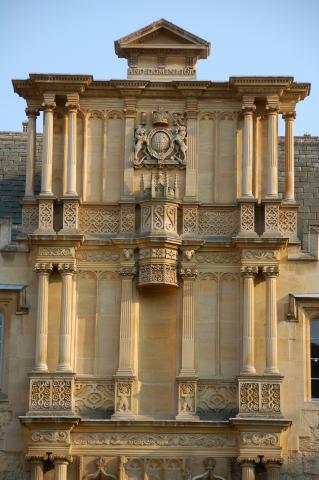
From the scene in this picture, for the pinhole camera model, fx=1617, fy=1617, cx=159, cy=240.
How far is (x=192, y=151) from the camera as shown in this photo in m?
37.6

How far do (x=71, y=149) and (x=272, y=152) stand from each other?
4.65 metres

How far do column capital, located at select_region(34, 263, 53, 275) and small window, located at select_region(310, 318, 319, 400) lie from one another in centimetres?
609

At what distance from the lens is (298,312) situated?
3672 cm

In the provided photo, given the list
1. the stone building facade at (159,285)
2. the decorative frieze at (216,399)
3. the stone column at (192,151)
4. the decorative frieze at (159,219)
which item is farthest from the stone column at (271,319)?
the stone column at (192,151)

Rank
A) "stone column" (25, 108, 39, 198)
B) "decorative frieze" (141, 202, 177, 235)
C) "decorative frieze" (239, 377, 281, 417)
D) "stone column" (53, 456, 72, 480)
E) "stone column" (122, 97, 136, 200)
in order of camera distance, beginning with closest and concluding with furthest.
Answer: "stone column" (53, 456, 72, 480) < "decorative frieze" (239, 377, 281, 417) < "decorative frieze" (141, 202, 177, 235) < "stone column" (122, 97, 136, 200) < "stone column" (25, 108, 39, 198)

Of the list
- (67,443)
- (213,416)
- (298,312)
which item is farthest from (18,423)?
(298,312)

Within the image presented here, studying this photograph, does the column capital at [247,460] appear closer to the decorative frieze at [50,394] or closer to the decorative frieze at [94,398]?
the decorative frieze at [94,398]

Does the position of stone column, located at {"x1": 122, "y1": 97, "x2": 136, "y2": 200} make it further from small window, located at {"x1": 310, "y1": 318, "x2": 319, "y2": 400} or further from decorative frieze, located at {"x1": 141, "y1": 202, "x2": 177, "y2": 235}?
small window, located at {"x1": 310, "y1": 318, "x2": 319, "y2": 400}

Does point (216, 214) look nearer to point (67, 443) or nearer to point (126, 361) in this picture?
point (126, 361)

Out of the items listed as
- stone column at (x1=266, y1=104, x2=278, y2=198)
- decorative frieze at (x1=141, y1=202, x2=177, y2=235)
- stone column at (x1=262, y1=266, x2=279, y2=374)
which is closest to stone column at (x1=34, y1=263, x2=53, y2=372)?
decorative frieze at (x1=141, y1=202, x2=177, y2=235)

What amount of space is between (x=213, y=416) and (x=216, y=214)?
4746 mm

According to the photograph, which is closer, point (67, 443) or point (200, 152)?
point (67, 443)

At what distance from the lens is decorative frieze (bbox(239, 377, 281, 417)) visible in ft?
116

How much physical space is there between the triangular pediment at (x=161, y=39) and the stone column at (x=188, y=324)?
17.8 ft
